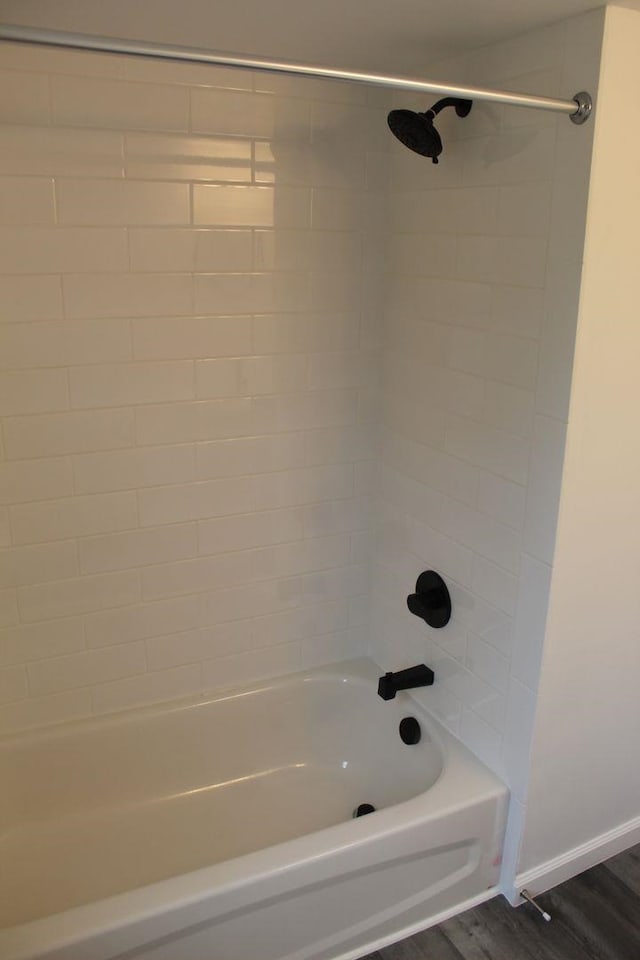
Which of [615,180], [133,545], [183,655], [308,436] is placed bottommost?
[183,655]

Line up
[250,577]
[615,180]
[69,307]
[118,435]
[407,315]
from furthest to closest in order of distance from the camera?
[250,577], [407,315], [118,435], [69,307], [615,180]

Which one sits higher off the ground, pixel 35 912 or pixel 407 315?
pixel 407 315

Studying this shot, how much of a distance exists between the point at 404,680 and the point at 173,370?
1.02m

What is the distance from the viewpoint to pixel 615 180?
1.47 m

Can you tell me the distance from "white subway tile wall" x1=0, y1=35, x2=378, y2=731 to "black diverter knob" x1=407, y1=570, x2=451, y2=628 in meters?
0.34

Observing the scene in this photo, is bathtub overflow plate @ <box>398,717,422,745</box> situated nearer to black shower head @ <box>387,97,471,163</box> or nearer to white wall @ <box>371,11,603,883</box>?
white wall @ <box>371,11,603,883</box>

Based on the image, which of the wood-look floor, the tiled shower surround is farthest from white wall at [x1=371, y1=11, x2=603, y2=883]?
the wood-look floor

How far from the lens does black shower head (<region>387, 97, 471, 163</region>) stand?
5.21ft

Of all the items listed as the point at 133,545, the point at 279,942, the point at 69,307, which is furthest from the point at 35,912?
the point at 69,307

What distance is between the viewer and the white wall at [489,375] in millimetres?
1547

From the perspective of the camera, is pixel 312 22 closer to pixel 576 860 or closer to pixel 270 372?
pixel 270 372

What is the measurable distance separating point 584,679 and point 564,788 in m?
0.30

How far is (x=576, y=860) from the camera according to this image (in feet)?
6.60

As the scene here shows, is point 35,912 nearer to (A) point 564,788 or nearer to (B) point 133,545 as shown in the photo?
(B) point 133,545
